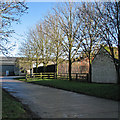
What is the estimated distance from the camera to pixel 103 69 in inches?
877

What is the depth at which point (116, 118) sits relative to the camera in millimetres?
6344

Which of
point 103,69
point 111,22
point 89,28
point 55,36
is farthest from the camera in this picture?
point 55,36

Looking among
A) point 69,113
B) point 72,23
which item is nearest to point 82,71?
point 72,23

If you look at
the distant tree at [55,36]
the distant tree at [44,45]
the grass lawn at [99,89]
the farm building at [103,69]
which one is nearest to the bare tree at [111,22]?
the grass lawn at [99,89]

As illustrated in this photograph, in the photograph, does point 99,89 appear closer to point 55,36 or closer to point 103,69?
point 103,69

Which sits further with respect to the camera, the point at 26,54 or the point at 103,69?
the point at 26,54

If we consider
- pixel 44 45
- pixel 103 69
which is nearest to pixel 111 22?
pixel 103 69

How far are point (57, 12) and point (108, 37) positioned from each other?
44.2 feet

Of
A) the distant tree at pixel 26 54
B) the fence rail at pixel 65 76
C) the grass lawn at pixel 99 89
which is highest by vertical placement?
the distant tree at pixel 26 54

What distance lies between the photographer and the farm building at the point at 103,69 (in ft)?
68.9

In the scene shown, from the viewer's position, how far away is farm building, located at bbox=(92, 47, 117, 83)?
68.9 feet

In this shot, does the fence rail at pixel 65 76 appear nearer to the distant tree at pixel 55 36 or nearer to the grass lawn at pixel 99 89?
the distant tree at pixel 55 36

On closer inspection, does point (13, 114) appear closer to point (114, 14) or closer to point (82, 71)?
point (114, 14)

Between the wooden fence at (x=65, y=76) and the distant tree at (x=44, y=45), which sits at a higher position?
the distant tree at (x=44, y=45)
